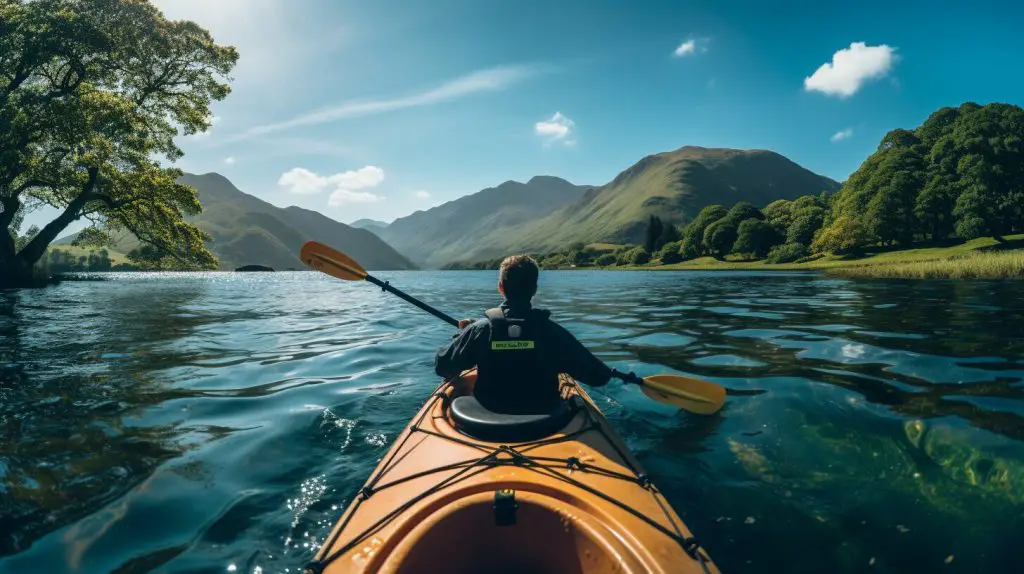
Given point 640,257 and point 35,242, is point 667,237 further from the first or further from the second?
point 35,242

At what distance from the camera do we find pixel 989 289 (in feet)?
75.0

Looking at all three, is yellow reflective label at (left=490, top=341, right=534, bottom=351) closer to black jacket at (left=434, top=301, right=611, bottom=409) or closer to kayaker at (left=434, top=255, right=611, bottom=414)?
kayaker at (left=434, top=255, right=611, bottom=414)

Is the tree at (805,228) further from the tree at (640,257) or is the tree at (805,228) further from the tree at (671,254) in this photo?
the tree at (640,257)

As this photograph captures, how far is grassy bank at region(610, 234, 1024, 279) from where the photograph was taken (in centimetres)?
2781

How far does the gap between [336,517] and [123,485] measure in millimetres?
2458

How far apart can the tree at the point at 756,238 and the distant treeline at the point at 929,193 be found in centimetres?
19

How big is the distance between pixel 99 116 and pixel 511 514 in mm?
31852

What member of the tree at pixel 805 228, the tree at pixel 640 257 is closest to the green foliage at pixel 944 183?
the tree at pixel 805 228

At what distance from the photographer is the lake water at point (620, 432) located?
4023 mm

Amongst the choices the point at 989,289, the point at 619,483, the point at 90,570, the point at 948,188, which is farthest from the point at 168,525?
the point at 948,188

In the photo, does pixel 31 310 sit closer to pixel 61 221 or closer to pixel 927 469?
pixel 61 221

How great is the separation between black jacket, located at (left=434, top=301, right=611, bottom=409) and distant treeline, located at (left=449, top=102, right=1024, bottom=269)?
69071 millimetres

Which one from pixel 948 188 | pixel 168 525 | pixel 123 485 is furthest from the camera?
pixel 948 188

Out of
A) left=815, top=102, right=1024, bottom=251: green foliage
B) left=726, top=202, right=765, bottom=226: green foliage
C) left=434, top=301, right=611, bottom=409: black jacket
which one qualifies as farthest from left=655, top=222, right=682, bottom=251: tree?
left=434, top=301, right=611, bottom=409: black jacket
